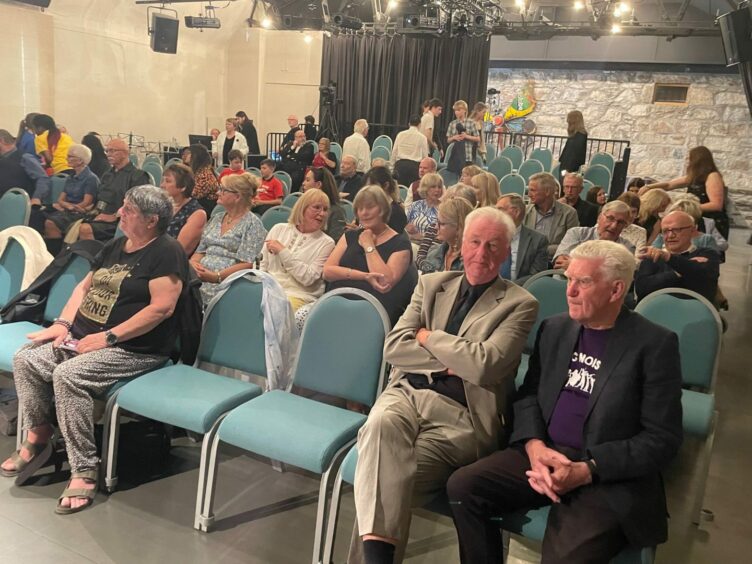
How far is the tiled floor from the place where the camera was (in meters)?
2.24

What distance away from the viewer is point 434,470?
1998 mm

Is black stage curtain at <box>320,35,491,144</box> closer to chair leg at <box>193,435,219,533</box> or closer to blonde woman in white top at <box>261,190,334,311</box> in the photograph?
blonde woman in white top at <box>261,190,334,311</box>

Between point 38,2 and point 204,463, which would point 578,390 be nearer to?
point 204,463

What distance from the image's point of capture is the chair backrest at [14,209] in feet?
15.3

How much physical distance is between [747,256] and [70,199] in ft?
29.6

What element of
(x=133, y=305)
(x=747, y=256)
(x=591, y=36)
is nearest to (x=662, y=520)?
(x=133, y=305)

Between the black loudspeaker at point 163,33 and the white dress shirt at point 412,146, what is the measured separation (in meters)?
6.83

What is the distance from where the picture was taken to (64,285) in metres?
3.19

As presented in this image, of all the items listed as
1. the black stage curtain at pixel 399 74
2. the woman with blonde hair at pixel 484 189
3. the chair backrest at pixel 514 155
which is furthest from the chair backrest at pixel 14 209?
the black stage curtain at pixel 399 74

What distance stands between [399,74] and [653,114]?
16.7 feet

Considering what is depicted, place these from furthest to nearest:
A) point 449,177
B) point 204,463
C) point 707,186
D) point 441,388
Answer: point 449,177, point 707,186, point 204,463, point 441,388

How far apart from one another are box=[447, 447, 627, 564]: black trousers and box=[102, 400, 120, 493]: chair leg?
1429 millimetres

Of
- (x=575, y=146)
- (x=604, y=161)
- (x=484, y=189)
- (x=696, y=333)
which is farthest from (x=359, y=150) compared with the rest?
(x=696, y=333)

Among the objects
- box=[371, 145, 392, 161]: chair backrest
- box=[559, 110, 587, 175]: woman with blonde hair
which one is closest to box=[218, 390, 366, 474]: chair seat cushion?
box=[559, 110, 587, 175]: woman with blonde hair
